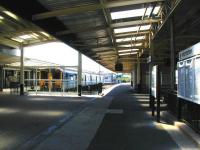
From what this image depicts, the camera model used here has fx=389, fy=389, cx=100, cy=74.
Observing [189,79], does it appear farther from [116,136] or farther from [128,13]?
[128,13]

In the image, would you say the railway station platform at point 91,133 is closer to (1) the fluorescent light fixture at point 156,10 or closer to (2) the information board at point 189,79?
(2) the information board at point 189,79

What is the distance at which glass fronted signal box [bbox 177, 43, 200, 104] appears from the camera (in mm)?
8961

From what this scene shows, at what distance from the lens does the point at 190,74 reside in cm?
989

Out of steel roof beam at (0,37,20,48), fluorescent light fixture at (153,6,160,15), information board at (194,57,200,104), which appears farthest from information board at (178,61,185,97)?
steel roof beam at (0,37,20,48)

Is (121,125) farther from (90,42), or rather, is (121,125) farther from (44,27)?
(90,42)

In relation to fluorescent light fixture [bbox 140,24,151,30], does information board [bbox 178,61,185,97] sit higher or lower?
lower

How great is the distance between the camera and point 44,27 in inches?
529

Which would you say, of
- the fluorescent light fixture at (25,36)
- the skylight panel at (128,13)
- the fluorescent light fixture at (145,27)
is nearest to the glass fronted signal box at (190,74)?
the skylight panel at (128,13)

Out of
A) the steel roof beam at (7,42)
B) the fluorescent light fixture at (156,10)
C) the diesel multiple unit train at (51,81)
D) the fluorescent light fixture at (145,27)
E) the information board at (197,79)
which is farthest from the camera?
the diesel multiple unit train at (51,81)

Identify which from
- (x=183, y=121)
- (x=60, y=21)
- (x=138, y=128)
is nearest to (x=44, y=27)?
(x=60, y=21)

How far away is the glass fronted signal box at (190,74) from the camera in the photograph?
8961 millimetres

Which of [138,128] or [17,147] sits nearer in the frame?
[17,147]

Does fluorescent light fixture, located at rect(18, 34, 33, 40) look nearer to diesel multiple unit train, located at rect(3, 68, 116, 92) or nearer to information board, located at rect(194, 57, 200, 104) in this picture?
diesel multiple unit train, located at rect(3, 68, 116, 92)

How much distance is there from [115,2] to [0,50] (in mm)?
21854
